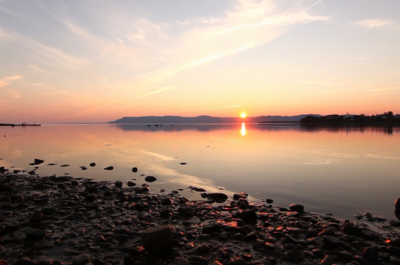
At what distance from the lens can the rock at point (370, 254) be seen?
849 centimetres

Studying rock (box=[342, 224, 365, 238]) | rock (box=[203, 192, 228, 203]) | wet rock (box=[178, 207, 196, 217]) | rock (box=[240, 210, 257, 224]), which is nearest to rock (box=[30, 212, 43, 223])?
wet rock (box=[178, 207, 196, 217])

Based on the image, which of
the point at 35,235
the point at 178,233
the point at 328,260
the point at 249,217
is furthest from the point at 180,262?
→ the point at 35,235

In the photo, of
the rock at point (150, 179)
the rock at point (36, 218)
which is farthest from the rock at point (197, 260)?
the rock at point (150, 179)

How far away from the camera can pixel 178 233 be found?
1048cm

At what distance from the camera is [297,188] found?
1838 cm

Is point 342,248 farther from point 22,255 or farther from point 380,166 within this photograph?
point 380,166

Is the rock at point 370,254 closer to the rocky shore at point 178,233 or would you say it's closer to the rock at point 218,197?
the rocky shore at point 178,233

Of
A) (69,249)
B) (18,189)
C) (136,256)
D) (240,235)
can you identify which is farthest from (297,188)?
(18,189)

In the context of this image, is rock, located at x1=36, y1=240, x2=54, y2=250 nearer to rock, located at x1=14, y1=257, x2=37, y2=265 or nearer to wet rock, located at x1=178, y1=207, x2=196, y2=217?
rock, located at x1=14, y1=257, x2=37, y2=265

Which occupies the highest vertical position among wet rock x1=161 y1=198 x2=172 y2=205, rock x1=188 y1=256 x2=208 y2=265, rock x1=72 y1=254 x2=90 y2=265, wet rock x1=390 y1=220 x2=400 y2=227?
rock x1=72 y1=254 x2=90 y2=265

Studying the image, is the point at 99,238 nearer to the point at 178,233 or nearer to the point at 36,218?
the point at 178,233

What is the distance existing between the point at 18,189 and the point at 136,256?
1380 cm

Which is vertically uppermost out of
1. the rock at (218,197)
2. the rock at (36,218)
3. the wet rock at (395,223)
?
the rock at (36,218)

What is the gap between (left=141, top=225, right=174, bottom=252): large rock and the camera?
8.90 m
